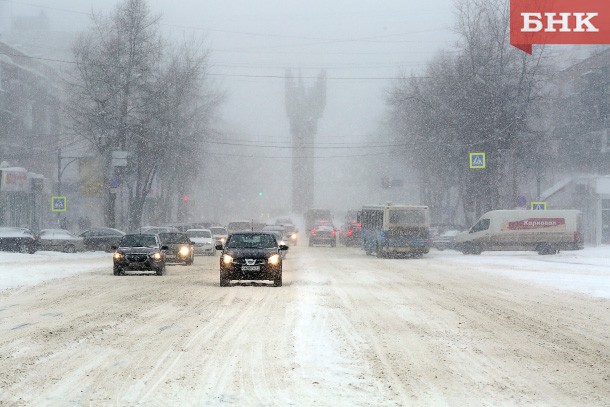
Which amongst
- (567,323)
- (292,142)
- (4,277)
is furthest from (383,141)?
(567,323)

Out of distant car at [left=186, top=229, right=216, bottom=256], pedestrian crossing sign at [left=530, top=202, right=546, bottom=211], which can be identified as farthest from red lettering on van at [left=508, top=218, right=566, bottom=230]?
distant car at [left=186, top=229, right=216, bottom=256]

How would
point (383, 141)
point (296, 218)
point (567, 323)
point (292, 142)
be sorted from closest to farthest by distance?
point (567, 323) < point (383, 141) < point (296, 218) < point (292, 142)

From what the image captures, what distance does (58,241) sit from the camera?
2135 inches

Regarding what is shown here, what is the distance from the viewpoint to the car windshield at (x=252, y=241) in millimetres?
26703

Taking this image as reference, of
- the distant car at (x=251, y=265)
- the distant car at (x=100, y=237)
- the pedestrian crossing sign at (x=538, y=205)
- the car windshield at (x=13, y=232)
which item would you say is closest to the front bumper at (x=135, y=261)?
the distant car at (x=251, y=265)

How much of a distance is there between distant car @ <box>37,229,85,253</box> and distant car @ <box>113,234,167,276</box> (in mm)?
22503

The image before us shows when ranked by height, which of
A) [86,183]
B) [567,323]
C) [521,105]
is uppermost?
[521,105]

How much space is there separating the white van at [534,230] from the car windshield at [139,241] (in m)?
24.2

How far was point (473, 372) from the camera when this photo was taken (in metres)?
11.1

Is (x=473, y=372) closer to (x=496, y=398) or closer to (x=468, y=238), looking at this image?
(x=496, y=398)

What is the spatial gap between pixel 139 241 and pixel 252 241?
279 inches

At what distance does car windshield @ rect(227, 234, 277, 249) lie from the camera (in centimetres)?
2670

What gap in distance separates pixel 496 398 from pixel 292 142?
550 ft

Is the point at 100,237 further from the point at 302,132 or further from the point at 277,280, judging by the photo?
the point at 302,132
